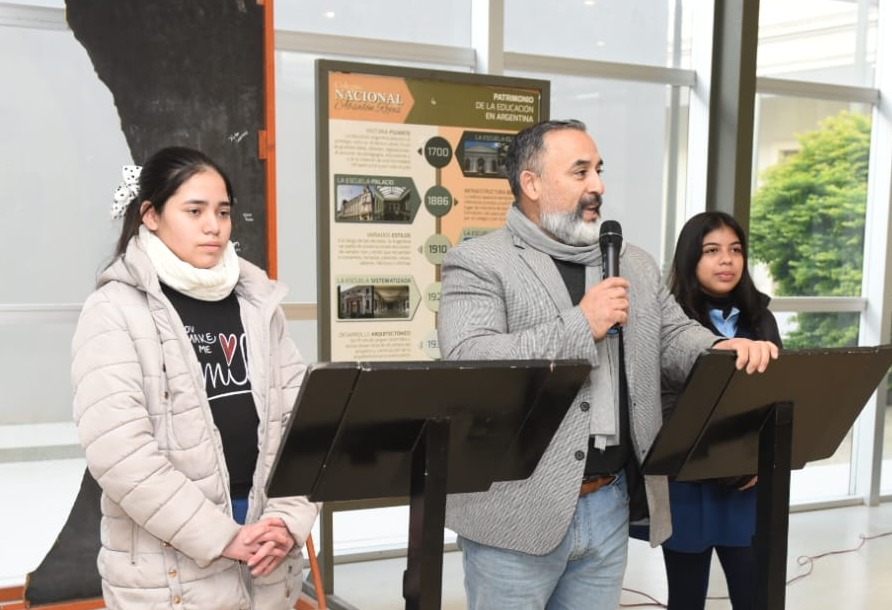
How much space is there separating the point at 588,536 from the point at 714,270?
50.9 inches

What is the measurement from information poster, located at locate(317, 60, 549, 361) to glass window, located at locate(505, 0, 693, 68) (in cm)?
105

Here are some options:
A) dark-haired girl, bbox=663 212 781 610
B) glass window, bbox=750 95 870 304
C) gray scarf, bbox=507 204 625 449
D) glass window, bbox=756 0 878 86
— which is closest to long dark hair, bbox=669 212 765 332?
dark-haired girl, bbox=663 212 781 610

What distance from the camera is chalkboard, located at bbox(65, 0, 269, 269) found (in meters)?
3.28

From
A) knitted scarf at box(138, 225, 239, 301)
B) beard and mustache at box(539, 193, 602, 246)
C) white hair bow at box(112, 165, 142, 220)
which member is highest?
white hair bow at box(112, 165, 142, 220)

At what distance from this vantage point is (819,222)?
19.3 feet

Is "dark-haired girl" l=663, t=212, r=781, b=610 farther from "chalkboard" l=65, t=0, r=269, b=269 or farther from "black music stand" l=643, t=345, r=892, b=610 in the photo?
"chalkboard" l=65, t=0, r=269, b=269

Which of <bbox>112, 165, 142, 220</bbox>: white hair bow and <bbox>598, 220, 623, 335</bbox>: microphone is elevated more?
<bbox>112, 165, 142, 220</bbox>: white hair bow

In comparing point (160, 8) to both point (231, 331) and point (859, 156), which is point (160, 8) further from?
point (859, 156)

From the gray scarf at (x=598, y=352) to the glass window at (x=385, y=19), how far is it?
2566mm

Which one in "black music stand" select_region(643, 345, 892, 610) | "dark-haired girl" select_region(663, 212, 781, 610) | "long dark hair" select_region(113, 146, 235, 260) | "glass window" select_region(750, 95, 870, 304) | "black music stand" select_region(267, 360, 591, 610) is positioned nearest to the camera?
"black music stand" select_region(267, 360, 591, 610)

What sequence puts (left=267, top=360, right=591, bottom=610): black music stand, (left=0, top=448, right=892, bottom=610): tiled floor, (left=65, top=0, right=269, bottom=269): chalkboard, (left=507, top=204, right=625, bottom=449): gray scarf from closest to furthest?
(left=267, top=360, right=591, bottom=610): black music stand
(left=507, top=204, right=625, bottom=449): gray scarf
(left=65, top=0, right=269, bottom=269): chalkboard
(left=0, top=448, right=892, bottom=610): tiled floor

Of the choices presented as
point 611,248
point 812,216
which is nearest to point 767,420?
point 611,248

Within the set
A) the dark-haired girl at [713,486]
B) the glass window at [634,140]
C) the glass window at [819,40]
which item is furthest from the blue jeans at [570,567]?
A: the glass window at [819,40]

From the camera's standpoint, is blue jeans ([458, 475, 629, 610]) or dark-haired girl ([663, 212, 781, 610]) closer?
blue jeans ([458, 475, 629, 610])
